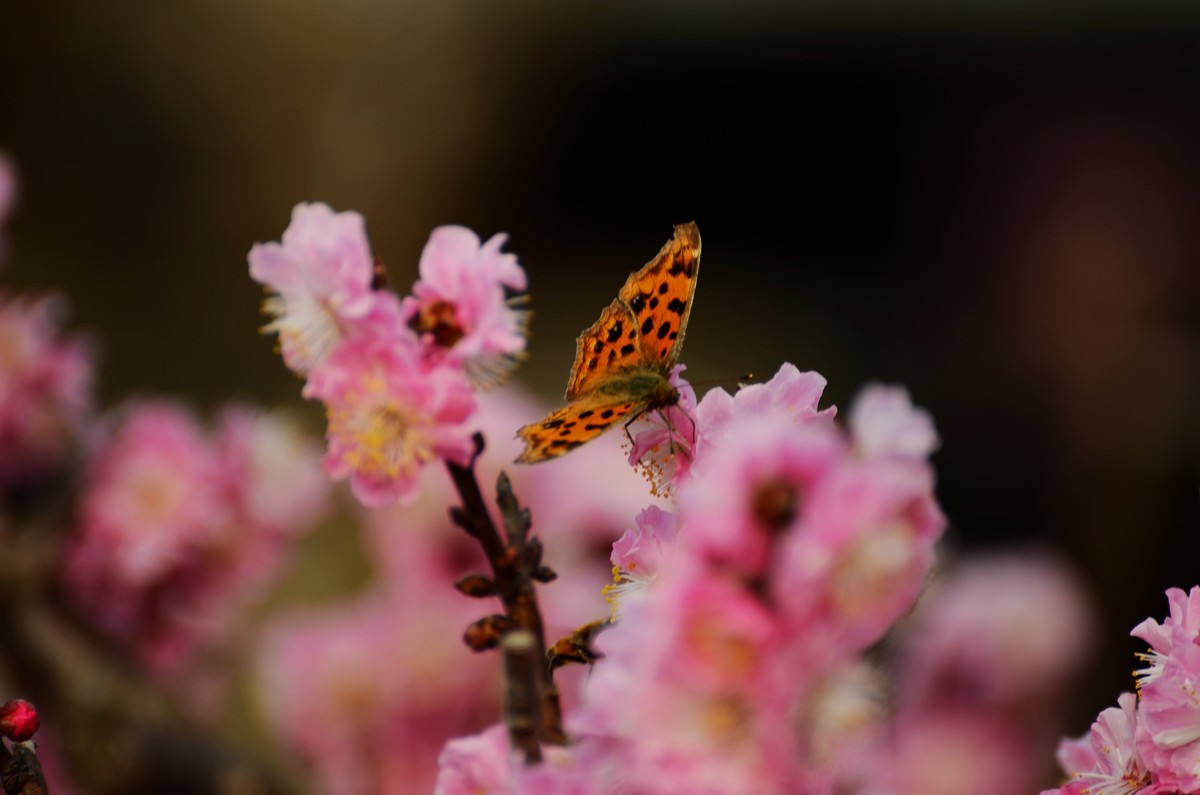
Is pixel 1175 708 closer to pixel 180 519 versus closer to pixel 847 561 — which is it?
pixel 847 561

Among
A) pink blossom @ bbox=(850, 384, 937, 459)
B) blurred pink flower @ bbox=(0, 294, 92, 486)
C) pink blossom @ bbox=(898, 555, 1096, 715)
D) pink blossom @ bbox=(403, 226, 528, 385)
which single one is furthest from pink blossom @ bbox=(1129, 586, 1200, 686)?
pink blossom @ bbox=(898, 555, 1096, 715)

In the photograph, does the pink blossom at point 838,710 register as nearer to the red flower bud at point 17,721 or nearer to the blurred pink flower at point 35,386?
the red flower bud at point 17,721

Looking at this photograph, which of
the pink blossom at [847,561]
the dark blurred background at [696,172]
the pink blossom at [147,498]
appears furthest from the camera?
the dark blurred background at [696,172]

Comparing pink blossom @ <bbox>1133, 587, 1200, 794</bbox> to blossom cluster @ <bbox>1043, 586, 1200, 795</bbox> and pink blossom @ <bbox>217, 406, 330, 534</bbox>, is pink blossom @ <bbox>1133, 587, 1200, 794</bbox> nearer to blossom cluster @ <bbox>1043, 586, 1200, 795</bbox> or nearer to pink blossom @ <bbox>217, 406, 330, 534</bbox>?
blossom cluster @ <bbox>1043, 586, 1200, 795</bbox>

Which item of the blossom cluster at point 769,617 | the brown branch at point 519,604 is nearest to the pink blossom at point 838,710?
the blossom cluster at point 769,617

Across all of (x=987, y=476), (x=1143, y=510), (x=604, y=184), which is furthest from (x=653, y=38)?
(x=1143, y=510)

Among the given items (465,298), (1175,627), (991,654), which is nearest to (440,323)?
(465,298)

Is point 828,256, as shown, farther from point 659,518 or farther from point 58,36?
point 659,518
